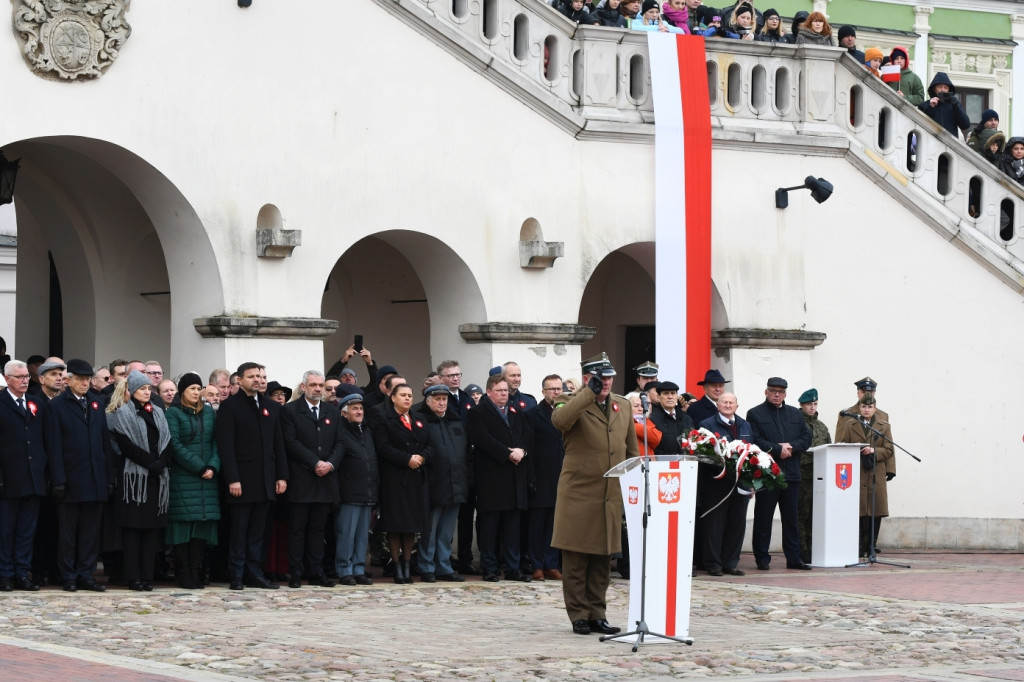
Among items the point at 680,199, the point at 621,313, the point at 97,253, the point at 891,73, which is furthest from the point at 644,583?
the point at 891,73

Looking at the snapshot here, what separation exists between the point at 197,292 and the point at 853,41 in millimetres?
8435

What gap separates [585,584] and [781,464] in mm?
5717

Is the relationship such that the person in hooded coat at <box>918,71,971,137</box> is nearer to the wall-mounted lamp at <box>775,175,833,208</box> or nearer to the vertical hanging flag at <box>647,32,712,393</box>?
the wall-mounted lamp at <box>775,175,833,208</box>

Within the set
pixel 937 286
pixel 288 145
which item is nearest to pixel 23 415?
pixel 288 145

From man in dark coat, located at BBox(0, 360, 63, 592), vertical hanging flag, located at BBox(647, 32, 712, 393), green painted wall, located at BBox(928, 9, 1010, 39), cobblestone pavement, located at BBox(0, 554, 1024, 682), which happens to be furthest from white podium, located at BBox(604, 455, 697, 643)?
green painted wall, located at BBox(928, 9, 1010, 39)

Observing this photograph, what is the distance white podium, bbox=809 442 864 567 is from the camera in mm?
16953

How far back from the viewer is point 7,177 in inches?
647

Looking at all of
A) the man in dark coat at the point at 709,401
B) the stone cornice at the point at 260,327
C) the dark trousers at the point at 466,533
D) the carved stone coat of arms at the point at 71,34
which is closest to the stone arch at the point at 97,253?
the stone cornice at the point at 260,327

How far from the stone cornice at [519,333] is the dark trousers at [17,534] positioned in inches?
213

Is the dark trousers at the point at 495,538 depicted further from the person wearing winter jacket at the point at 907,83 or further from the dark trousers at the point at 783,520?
the person wearing winter jacket at the point at 907,83

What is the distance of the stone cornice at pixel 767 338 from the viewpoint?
732 inches

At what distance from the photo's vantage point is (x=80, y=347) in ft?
59.2

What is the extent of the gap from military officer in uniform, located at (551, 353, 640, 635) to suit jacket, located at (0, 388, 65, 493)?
397 cm

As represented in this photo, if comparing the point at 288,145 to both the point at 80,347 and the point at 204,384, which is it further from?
the point at 80,347
